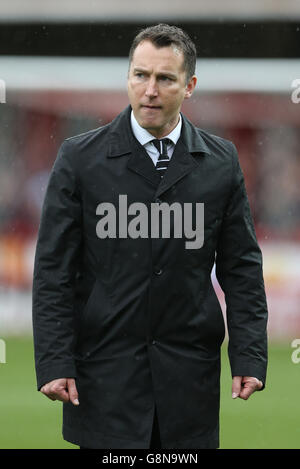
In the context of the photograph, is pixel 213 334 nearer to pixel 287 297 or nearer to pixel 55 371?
pixel 55 371

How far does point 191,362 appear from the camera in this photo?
3.02 meters

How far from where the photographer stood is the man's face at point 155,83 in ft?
9.78

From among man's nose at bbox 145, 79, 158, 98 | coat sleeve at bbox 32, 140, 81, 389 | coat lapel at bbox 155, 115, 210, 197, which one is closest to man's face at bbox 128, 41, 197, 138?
man's nose at bbox 145, 79, 158, 98

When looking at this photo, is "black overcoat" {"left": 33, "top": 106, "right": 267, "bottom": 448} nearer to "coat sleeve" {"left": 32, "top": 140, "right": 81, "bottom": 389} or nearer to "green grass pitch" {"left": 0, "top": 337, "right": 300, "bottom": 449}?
"coat sleeve" {"left": 32, "top": 140, "right": 81, "bottom": 389}

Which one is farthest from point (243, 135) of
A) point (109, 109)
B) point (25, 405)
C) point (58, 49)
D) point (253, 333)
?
point (253, 333)

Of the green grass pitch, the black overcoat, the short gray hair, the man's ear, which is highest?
the short gray hair

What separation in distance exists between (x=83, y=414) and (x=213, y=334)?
452 mm

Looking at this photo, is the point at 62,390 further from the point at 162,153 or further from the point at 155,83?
the point at 155,83

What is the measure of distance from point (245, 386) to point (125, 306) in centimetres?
46

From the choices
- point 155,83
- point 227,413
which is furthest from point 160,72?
point 227,413

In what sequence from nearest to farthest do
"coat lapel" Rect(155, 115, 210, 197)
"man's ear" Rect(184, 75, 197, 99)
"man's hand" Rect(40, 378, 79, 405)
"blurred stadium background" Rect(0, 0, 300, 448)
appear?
"man's hand" Rect(40, 378, 79, 405), "coat lapel" Rect(155, 115, 210, 197), "man's ear" Rect(184, 75, 197, 99), "blurred stadium background" Rect(0, 0, 300, 448)

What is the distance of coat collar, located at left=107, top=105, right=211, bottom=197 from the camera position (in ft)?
9.98

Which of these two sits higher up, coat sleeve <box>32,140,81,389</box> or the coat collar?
the coat collar

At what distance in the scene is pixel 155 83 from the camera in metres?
2.98
